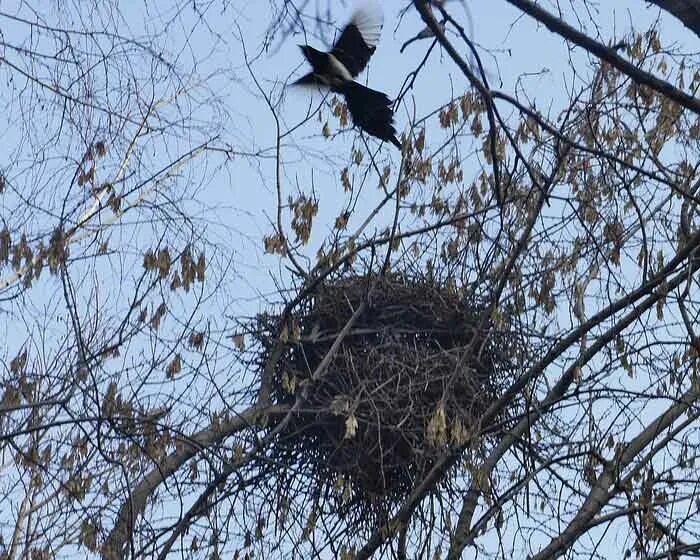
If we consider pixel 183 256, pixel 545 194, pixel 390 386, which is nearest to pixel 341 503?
pixel 390 386

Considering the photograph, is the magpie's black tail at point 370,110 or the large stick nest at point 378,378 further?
the magpie's black tail at point 370,110

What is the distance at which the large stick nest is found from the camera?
502 cm

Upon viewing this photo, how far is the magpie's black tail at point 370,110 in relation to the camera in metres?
5.39

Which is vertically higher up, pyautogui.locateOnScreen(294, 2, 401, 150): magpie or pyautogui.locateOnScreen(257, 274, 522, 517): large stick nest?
pyautogui.locateOnScreen(294, 2, 401, 150): magpie

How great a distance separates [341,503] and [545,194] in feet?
6.61

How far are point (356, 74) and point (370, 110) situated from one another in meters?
0.36

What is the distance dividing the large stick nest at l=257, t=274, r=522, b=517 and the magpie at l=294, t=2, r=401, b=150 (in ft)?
2.30

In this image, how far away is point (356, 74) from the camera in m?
5.74

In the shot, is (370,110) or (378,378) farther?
(370,110)

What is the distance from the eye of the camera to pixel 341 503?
5.06m

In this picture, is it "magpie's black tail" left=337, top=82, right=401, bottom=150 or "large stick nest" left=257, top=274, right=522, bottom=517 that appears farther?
"magpie's black tail" left=337, top=82, right=401, bottom=150

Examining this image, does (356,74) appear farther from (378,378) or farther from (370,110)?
(378,378)

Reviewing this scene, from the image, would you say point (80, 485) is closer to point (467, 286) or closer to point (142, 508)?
point (142, 508)

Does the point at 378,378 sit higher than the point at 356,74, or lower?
lower
